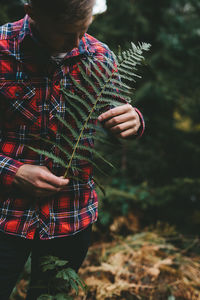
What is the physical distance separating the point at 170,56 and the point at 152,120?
1147mm

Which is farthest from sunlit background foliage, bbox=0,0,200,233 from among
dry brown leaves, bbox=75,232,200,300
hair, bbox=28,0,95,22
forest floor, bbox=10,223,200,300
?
hair, bbox=28,0,95,22

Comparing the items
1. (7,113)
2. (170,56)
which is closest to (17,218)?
(7,113)

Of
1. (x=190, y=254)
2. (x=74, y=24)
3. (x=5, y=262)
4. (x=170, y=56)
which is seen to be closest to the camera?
(x=74, y=24)

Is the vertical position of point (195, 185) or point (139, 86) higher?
point (139, 86)

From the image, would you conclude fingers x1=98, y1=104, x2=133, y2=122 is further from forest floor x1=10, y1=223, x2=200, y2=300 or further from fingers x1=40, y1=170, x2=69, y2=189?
forest floor x1=10, y1=223, x2=200, y2=300

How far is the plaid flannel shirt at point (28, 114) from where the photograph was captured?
123 centimetres

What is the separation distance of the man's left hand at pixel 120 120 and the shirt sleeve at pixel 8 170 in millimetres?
471

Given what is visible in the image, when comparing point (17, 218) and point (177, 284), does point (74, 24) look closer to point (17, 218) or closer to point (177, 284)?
point (17, 218)

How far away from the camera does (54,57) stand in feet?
4.23

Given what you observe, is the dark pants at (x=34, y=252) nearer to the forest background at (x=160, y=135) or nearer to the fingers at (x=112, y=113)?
the fingers at (x=112, y=113)

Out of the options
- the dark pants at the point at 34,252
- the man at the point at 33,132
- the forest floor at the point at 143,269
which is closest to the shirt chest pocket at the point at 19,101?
the man at the point at 33,132

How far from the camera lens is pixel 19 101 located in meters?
1.25

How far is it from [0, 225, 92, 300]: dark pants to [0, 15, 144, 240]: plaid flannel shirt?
0.36 feet

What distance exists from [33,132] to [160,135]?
3.29 m
